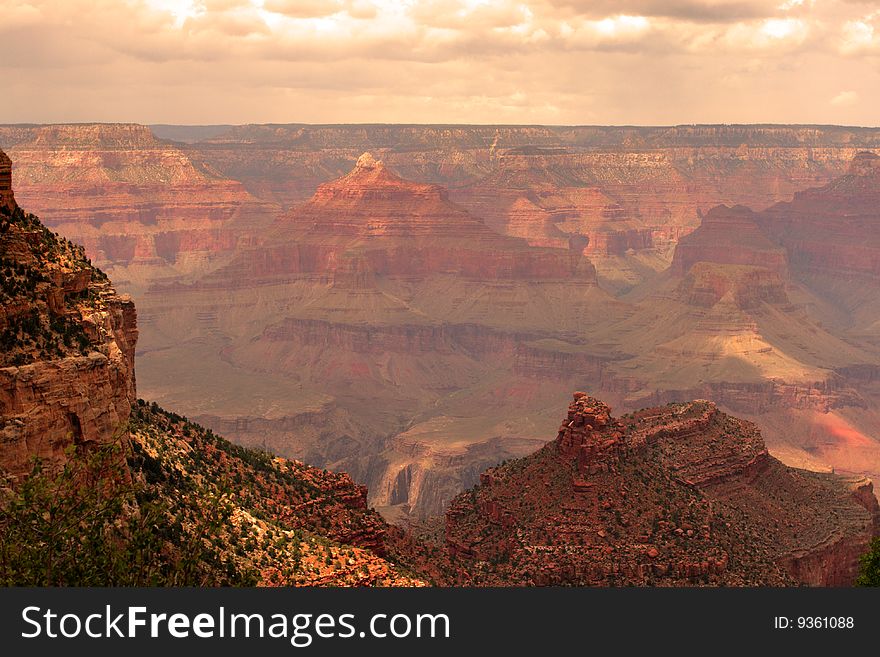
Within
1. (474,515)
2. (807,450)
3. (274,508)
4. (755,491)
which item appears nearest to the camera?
(274,508)

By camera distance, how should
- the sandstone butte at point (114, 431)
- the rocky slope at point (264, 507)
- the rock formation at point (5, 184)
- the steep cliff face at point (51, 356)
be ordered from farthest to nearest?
the rocky slope at point (264, 507), the rock formation at point (5, 184), the sandstone butte at point (114, 431), the steep cliff face at point (51, 356)

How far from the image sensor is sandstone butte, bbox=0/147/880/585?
3909 cm

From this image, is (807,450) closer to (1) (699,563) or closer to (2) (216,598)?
(1) (699,563)

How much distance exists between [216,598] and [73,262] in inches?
752

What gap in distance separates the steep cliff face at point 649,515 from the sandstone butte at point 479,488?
13 cm

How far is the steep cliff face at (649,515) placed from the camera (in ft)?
223

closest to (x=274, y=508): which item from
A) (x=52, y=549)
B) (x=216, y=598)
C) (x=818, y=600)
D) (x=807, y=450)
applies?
(x=52, y=549)

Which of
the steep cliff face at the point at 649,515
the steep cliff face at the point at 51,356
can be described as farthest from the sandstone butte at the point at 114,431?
the steep cliff face at the point at 649,515

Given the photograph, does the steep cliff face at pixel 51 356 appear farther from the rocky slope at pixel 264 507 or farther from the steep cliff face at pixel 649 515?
the steep cliff face at pixel 649 515

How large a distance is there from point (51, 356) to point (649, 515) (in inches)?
1687

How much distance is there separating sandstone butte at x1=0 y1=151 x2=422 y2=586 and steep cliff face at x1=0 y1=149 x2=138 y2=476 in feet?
0.13

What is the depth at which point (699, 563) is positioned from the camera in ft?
224

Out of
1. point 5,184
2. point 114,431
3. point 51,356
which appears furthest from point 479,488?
point 51,356

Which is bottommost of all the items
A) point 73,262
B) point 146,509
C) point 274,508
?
point 274,508
